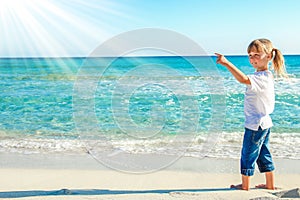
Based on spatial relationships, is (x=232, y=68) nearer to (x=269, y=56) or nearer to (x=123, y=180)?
(x=269, y=56)

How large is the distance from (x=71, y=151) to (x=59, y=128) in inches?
87.6

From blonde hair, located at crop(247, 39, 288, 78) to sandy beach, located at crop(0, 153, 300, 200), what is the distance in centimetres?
113

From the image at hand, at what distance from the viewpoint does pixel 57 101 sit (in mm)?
12305

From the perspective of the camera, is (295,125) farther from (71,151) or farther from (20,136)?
(20,136)

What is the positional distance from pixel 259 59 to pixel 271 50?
0.14m

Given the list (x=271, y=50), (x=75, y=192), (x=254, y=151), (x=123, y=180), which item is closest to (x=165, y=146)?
(x=123, y=180)

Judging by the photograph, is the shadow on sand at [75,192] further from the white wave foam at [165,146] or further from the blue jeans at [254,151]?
the white wave foam at [165,146]

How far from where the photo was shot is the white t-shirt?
115 inches

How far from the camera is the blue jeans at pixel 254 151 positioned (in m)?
3.11

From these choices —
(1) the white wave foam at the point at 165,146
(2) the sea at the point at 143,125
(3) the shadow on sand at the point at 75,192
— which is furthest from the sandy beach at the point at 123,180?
(2) the sea at the point at 143,125

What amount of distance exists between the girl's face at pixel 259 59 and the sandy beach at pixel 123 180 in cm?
117

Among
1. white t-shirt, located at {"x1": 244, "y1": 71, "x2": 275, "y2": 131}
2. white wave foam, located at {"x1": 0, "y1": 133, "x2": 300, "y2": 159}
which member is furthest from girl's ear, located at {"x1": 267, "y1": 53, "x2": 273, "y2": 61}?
white wave foam, located at {"x1": 0, "y1": 133, "x2": 300, "y2": 159}

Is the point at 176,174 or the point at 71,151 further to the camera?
the point at 71,151

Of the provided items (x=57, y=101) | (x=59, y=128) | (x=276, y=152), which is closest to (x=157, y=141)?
(x=276, y=152)
